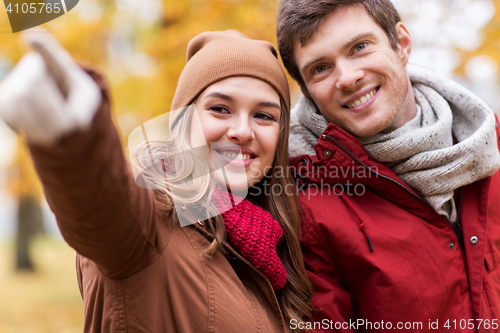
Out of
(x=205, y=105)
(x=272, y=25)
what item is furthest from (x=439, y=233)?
(x=272, y=25)

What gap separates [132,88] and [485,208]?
2.95 metres

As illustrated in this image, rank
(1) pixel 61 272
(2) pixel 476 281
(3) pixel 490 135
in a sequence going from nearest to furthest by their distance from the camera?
1. (2) pixel 476 281
2. (3) pixel 490 135
3. (1) pixel 61 272

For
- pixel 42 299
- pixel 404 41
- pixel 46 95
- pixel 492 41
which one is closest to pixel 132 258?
pixel 46 95

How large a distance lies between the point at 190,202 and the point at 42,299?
23.6 feet

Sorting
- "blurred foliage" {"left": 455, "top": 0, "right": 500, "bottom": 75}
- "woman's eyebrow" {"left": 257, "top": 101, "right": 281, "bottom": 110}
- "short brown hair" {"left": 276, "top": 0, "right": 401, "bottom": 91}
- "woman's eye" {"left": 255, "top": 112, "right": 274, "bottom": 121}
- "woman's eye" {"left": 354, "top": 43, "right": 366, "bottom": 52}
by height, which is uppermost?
"short brown hair" {"left": 276, "top": 0, "right": 401, "bottom": 91}

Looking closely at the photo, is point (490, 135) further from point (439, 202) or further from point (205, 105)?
point (205, 105)

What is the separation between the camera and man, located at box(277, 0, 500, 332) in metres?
1.97

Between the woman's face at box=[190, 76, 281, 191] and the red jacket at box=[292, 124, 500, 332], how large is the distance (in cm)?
38

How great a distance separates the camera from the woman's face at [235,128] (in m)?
1.81

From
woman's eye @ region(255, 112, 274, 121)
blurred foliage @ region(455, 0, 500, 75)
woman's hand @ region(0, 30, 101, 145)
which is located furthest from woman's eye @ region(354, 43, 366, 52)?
blurred foliage @ region(455, 0, 500, 75)

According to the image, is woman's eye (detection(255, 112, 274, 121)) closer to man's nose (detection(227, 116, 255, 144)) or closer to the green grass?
man's nose (detection(227, 116, 255, 144))

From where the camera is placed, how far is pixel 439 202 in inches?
82.7

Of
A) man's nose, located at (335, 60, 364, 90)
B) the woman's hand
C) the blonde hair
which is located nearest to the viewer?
the woman's hand

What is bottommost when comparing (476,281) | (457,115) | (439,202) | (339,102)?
(476,281)
